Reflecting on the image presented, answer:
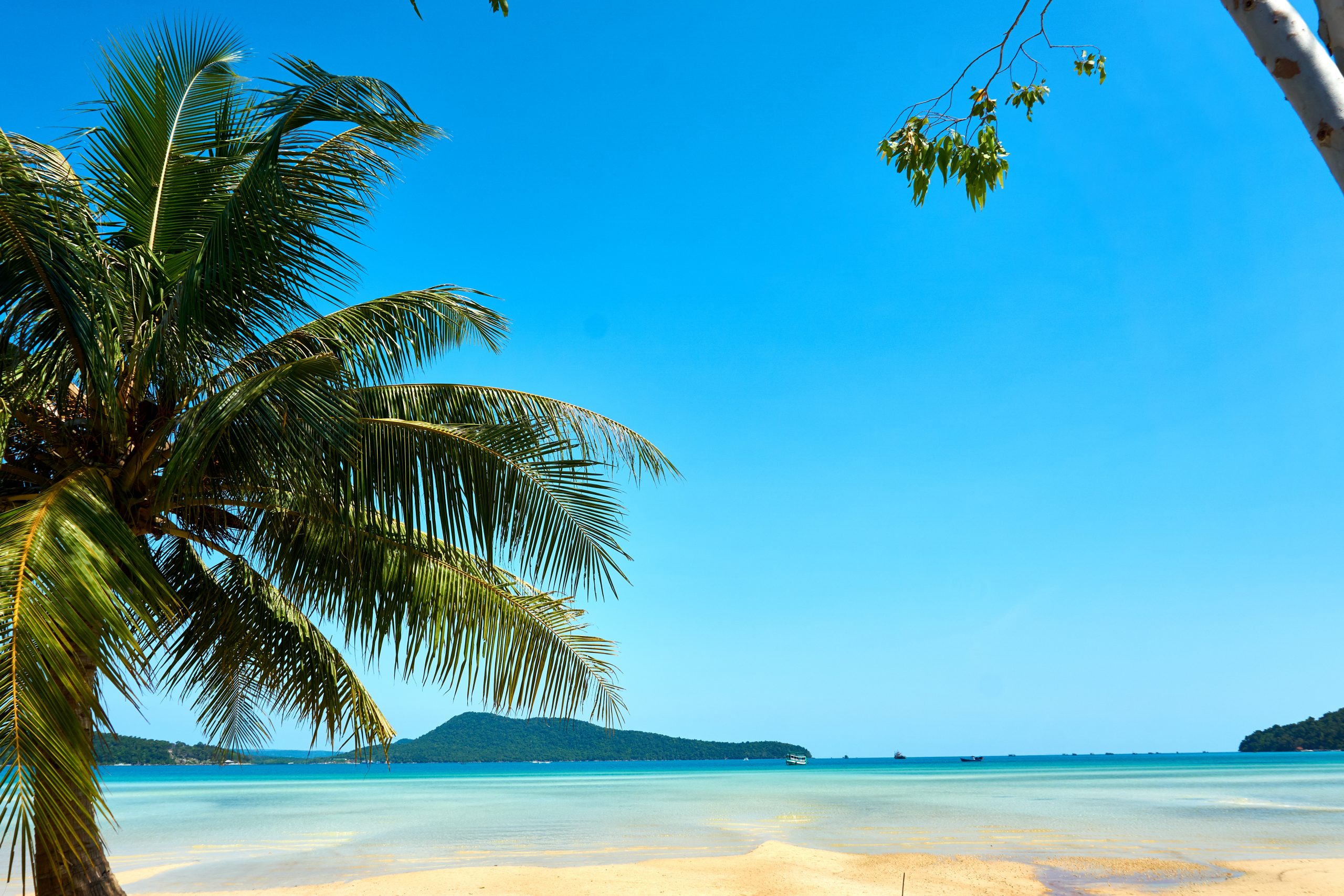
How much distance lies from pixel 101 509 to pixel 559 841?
57.2 ft

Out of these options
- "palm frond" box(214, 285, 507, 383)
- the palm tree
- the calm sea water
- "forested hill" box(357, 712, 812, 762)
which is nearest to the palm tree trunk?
the palm tree

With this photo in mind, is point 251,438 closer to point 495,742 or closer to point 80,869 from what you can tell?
point 80,869

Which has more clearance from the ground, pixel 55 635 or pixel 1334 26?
pixel 1334 26

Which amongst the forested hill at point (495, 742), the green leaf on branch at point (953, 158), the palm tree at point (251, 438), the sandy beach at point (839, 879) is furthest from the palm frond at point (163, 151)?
the forested hill at point (495, 742)

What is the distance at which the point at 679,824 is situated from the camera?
921 inches

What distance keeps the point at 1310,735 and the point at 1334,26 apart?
512 feet

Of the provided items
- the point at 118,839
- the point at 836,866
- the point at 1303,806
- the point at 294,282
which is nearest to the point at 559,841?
the point at 836,866

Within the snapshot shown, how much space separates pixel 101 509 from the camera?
4223 mm

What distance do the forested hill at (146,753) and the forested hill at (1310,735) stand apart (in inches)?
5477

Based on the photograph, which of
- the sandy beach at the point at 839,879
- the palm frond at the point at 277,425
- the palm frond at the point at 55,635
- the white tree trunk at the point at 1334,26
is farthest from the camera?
the sandy beach at the point at 839,879

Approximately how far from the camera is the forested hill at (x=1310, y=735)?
120 m

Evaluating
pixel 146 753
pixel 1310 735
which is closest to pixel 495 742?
pixel 146 753

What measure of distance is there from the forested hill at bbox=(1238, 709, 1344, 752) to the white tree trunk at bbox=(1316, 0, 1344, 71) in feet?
498

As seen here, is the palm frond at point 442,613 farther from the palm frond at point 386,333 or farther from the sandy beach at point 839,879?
the sandy beach at point 839,879
